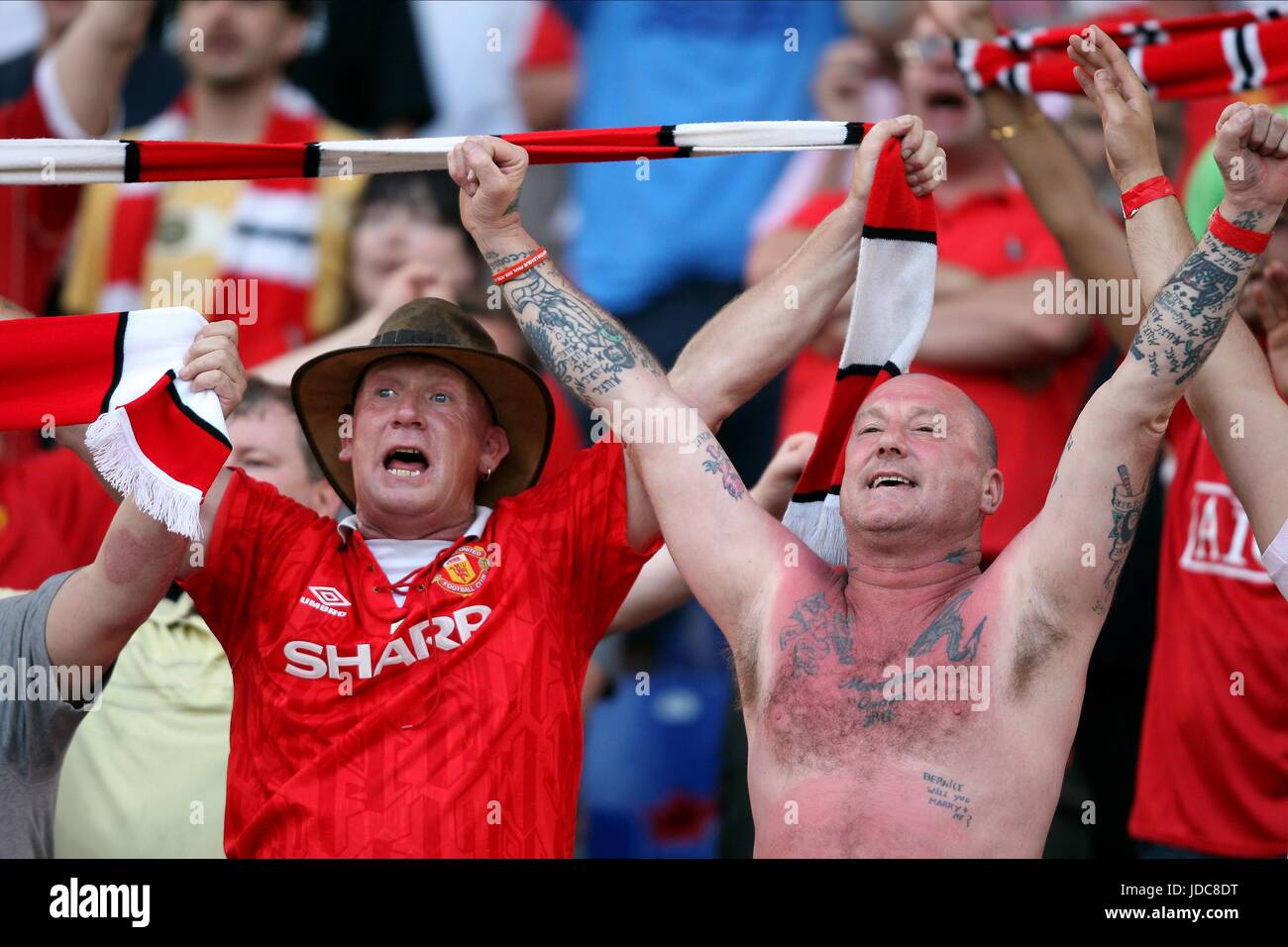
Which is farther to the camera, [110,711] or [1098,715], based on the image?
[1098,715]

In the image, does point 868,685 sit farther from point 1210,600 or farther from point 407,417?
point 1210,600

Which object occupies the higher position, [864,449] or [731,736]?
[864,449]

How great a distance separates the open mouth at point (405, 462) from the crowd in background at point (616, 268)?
821mm

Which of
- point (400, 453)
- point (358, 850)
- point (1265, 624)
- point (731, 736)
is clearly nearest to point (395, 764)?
point (358, 850)

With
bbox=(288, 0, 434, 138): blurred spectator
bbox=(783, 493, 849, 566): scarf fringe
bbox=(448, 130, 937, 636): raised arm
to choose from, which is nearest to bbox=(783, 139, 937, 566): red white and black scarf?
bbox=(783, 493, 849, 566): scarf fringe

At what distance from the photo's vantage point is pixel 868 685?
11.2ft

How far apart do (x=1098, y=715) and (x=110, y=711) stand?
268cm

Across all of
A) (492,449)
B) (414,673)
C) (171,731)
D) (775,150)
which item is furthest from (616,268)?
(414,673)

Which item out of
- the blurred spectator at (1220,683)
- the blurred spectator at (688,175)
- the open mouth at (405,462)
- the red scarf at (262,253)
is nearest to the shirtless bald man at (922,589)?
the open mouth at (405,462)

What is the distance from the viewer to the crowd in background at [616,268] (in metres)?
4.50

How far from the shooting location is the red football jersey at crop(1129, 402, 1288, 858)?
4.25m

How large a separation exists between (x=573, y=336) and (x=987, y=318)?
1550mm
